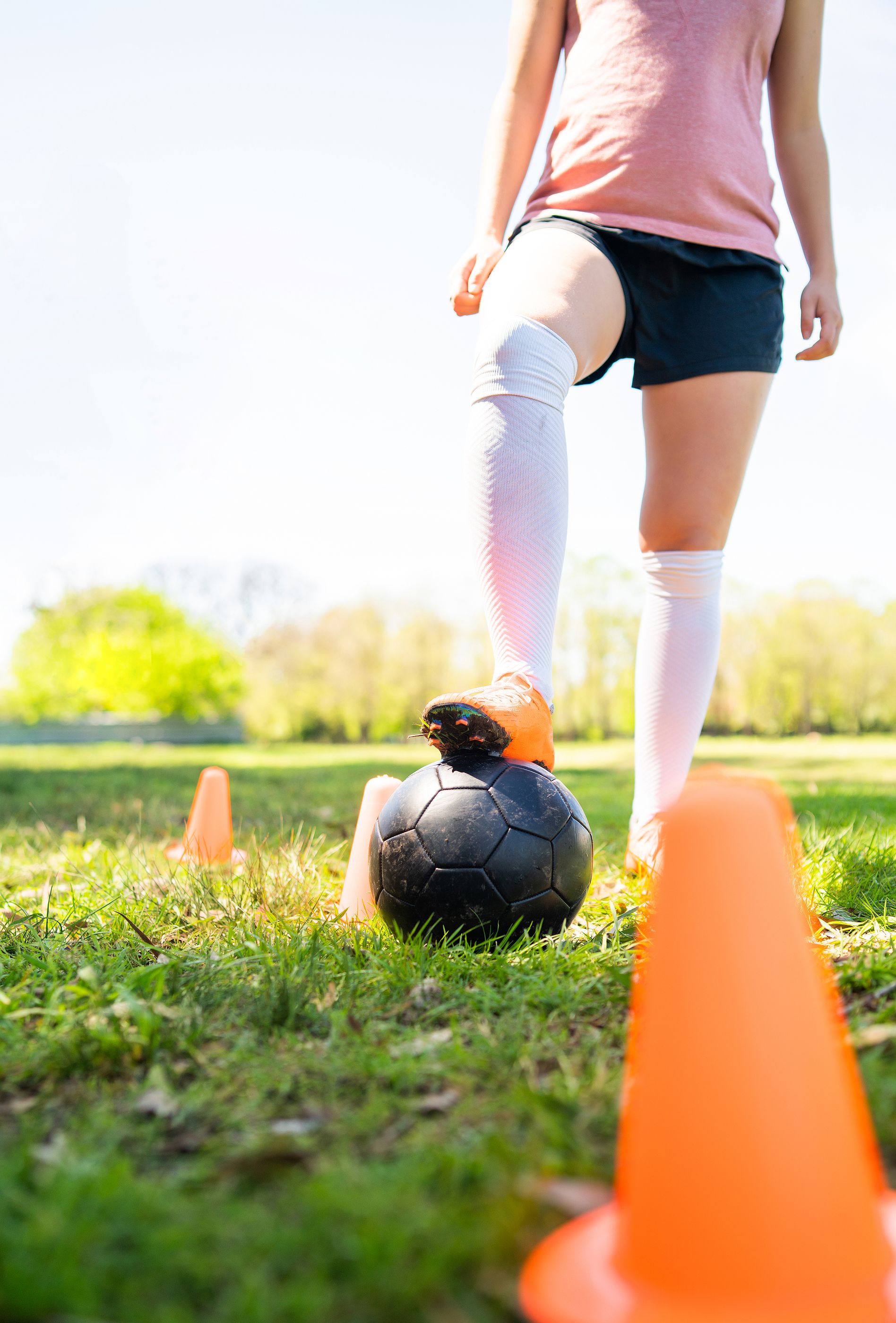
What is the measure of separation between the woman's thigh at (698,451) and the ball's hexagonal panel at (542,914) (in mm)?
1147

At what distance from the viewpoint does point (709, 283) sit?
2400mm

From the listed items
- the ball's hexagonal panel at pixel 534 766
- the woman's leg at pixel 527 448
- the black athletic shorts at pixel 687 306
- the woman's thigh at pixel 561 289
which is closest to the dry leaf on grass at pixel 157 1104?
the ball's hexagonal panel at pixel 534 766

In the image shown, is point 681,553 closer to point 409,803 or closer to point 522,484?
point 522,484

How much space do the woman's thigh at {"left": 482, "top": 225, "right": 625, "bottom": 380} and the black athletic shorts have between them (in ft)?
0.26

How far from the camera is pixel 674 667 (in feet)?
8.57

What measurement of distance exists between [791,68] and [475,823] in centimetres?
243

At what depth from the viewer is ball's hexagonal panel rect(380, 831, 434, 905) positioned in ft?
6.23

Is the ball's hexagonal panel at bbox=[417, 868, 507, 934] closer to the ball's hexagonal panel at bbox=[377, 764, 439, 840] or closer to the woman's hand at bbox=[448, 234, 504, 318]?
the ball's hexagonal panel at bbox=[377, 764, 439, 840]

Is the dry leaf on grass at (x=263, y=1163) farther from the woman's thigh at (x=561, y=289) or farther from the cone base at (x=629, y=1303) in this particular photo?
the woman's thigh at (x=561, y=289)

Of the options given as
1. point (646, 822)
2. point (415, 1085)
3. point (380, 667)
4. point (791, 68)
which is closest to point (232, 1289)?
point (415, 1085)

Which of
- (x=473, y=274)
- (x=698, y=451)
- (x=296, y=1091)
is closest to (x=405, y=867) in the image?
(x=296, y=1091)

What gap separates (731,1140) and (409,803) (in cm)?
123

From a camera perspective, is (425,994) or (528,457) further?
(528,457)

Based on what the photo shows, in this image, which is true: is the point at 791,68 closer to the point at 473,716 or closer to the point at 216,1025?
the point at 473,716
